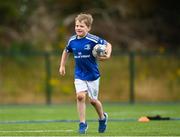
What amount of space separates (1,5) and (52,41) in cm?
270

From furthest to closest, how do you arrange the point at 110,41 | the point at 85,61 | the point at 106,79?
the point at 110,41 → the point at 106,79 → the point at 85,61

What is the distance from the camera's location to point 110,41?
32.7m

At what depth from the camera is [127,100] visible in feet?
92.1

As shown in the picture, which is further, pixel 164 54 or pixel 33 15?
→ pixel 33 15

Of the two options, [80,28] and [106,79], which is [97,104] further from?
[106,79]

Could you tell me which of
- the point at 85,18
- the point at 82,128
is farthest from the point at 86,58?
the point at 82,128

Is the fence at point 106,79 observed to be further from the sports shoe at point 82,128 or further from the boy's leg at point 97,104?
the sports shoe at point 82,128

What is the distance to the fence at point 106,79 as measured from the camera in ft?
93.0

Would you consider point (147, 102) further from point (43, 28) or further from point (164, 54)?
point (43, 28)

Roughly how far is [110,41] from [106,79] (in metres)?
3.50

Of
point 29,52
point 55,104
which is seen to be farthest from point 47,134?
point 29,52

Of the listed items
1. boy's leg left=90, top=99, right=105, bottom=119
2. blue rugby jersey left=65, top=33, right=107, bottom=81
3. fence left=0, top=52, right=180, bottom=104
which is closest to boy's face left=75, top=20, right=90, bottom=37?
blue rugby jersey left=65, top=33, right=107, bottom=81

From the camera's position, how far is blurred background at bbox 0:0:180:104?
28.6 meters

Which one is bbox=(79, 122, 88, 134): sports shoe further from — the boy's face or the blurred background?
the blurred background
